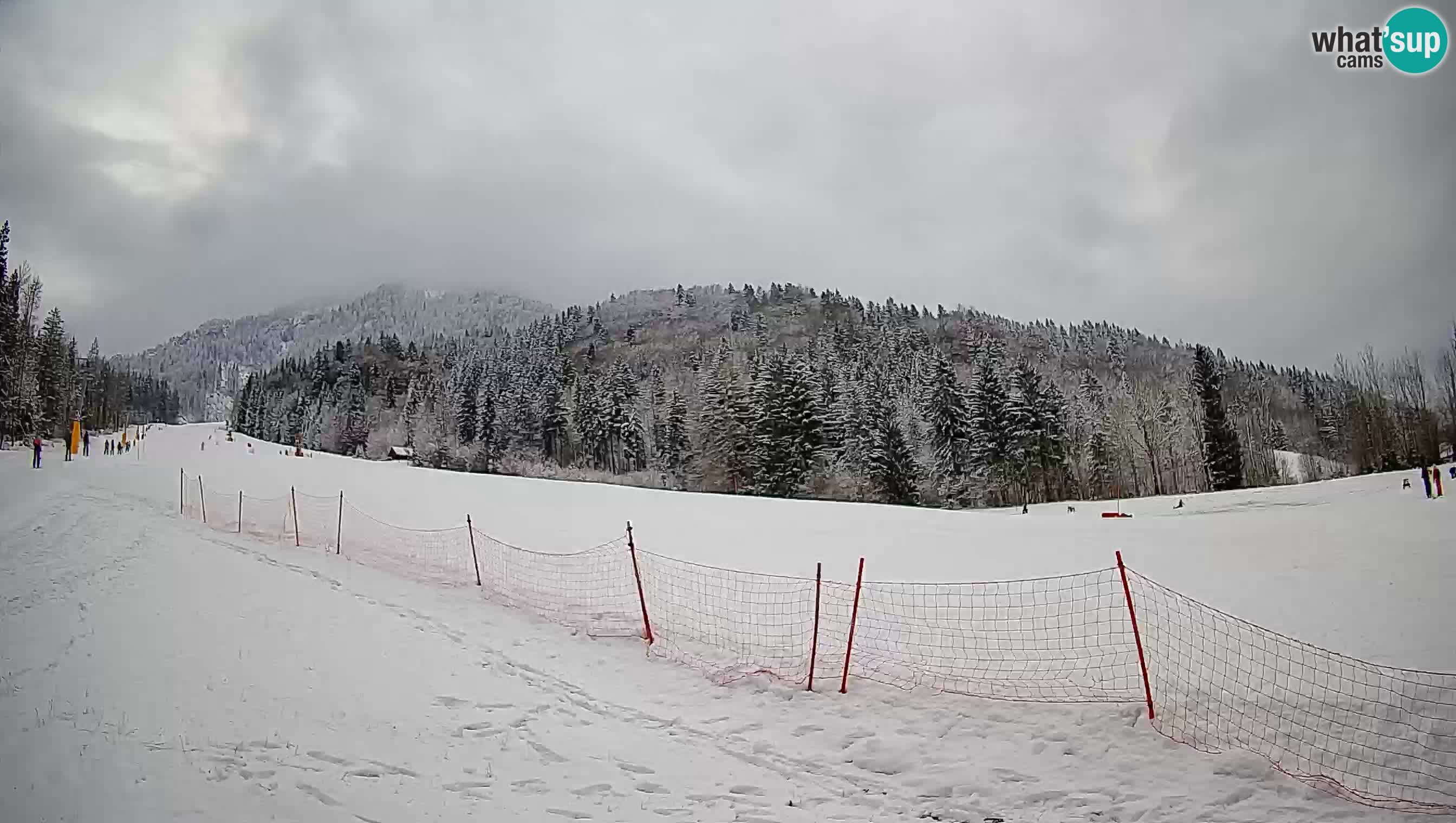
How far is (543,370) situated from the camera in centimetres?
8950

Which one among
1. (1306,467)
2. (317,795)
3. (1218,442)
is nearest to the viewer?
(317,795)

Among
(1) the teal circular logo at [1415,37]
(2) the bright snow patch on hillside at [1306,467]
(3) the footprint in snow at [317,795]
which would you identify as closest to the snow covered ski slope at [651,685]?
(3) the footprint in snow at [317,795]

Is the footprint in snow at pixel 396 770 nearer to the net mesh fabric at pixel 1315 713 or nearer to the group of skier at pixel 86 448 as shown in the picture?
the net mesh fabric at pixel 1315 713

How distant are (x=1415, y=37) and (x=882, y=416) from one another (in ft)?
140

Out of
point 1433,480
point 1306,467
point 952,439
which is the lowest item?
point 1306,467

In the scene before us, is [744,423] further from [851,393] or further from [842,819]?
[842,819]

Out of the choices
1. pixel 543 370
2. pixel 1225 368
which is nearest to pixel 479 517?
pixel 543 370

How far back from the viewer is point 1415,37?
263 inches

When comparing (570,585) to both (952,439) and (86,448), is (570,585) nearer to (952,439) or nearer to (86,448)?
(952,439)

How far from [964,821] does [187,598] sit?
10.4 m

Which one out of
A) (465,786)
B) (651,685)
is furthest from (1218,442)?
(465,786)

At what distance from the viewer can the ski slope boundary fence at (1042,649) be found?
18.3 feet

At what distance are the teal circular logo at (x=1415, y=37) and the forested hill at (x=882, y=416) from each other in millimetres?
10646

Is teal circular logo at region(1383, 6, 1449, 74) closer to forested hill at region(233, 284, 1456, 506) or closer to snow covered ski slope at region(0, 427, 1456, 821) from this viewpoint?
snow covered ski slope at region(0, 427, 1456, 821)
